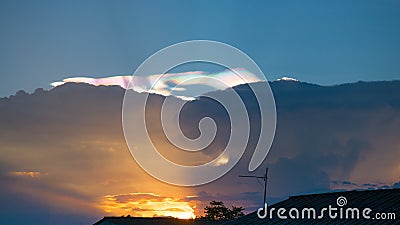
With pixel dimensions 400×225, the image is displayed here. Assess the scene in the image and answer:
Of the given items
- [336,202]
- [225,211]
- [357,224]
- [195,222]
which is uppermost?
[225,211]

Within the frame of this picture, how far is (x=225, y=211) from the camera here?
92.9m

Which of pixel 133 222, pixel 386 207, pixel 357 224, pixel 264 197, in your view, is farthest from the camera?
pixel 133 222

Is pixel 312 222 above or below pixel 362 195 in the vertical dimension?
below

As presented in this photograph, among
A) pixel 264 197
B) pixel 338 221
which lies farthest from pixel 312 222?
pixel 264 197

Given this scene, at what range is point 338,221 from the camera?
3084cm

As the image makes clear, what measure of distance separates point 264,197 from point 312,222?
22.9 meters

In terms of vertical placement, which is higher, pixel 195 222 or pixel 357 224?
pixel 195 222

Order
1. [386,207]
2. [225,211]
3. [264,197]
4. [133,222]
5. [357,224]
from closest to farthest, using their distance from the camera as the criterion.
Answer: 1. [357,224]
2. [386,207]
3. [264,197]
4. [133,222]
5. [225,211]

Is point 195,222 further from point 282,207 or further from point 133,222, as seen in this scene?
point 282,207

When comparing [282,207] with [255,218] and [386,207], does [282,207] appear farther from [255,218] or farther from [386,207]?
[386,207]

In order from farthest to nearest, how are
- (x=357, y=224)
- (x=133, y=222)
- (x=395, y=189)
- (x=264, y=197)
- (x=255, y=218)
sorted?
(x=133, y=222)
(x=264, y=197)
(x=255, y=218)
(x=395, y=189)
(x=357, y=224)

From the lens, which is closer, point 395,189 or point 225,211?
point 395,189

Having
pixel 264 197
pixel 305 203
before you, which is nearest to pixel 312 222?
pixel 305 203

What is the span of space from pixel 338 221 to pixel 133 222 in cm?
3393
